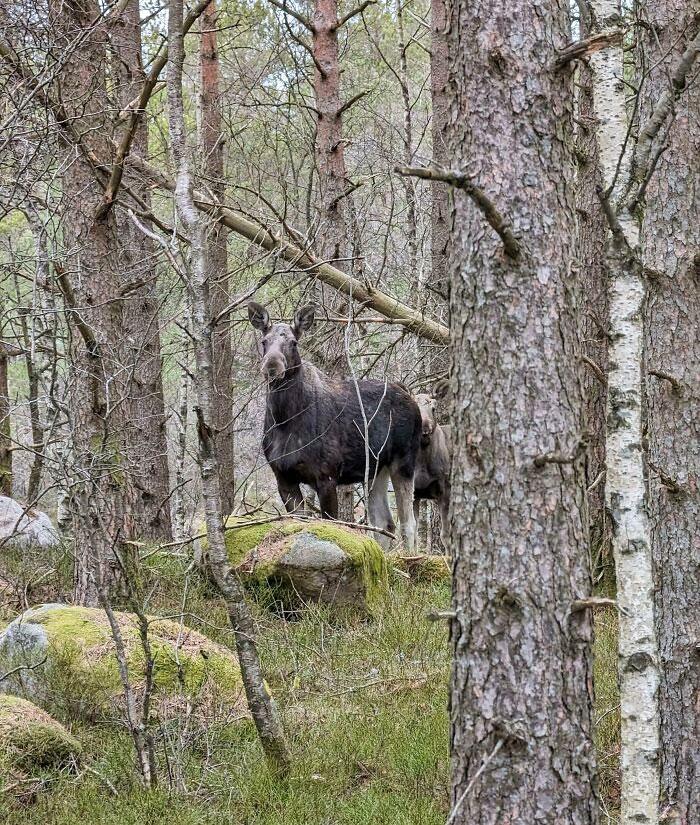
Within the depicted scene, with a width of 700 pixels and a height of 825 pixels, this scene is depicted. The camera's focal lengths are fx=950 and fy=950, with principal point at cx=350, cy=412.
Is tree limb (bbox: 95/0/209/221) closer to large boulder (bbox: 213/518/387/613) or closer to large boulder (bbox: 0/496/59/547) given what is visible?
large boulder (bbox: 213/518/387/613)

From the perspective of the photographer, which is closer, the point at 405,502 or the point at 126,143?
the point at 126,143

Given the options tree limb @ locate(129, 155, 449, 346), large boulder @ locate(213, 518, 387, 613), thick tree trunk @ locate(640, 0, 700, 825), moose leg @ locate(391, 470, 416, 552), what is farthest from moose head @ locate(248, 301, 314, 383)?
thick tree trunk @ locate(640, 0, 700, 825)

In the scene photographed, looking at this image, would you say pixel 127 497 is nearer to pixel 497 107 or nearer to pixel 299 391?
pixel 299 391

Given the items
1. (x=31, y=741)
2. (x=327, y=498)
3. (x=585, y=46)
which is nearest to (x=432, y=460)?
(x=327, y=498)

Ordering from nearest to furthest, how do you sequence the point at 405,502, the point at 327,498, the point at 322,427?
the point at 327,498
the point at 322,427
the point at 405,502

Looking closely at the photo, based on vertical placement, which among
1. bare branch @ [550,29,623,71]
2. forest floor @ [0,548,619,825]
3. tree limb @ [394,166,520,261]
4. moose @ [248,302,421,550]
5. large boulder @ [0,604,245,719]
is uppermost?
bare branch @ [550,29,623,71]

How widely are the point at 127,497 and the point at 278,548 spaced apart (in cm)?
154

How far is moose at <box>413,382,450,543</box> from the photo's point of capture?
1259 centimetres

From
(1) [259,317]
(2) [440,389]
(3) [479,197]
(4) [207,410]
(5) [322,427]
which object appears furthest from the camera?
(2) [440,389]

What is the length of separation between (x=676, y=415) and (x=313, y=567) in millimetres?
3729

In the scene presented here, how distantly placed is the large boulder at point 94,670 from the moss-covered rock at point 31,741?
0.44 m

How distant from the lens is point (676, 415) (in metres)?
5.41

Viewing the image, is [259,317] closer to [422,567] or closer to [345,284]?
[345,284]

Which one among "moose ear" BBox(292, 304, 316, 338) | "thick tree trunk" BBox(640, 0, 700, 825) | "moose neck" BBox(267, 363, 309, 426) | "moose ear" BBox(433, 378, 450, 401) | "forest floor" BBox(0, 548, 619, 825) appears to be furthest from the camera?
"moose ear" BBox(433, 378, 450, 401)
